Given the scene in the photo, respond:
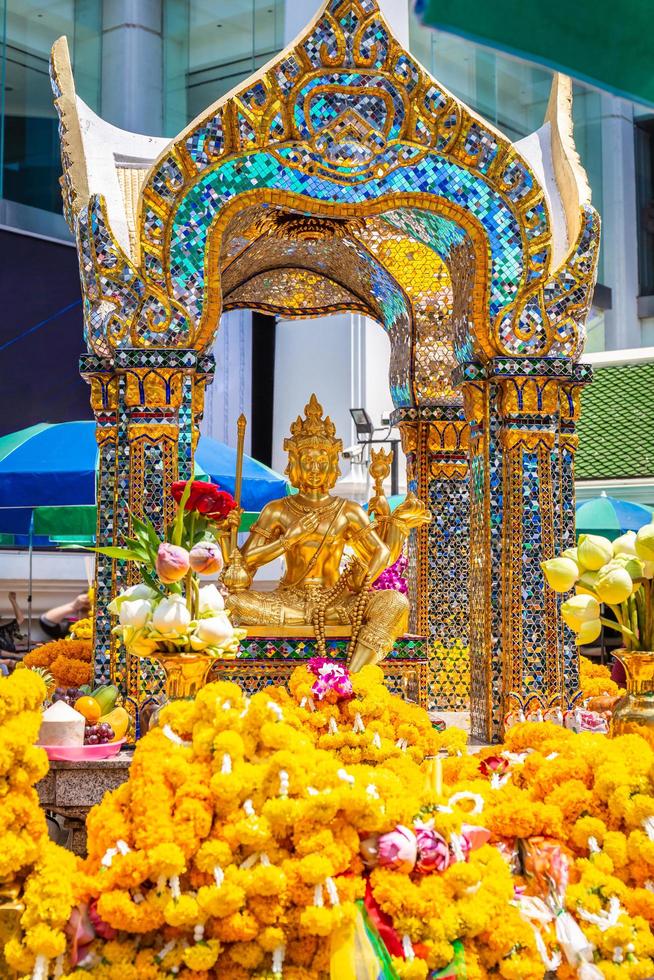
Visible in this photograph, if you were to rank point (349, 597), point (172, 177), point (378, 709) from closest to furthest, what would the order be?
point (378, 709) → point (172, 177) → point (349, 597)

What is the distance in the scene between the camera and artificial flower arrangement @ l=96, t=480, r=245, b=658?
4.11m

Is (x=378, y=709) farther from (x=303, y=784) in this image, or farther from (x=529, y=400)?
(x=529, y=400)

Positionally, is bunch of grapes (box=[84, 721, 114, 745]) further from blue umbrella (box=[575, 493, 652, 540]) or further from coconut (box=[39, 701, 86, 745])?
blue umbrella (box=[575, 493, 652, 540])

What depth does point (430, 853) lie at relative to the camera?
3.06 m

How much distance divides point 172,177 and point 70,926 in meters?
3.96

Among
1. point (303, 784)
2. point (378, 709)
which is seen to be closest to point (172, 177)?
point (378, 709)

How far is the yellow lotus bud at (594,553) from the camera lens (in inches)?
163

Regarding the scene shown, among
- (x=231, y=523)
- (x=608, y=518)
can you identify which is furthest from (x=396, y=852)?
(x=608, y=518)

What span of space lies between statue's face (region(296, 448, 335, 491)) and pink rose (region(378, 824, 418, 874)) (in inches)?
143

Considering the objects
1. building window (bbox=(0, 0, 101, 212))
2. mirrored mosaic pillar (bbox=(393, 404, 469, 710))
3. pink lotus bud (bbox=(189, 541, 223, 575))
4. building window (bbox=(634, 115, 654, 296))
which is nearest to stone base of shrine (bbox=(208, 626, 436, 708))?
mirrored mosaic pillar (bbox=(393, 404, 469, 710))

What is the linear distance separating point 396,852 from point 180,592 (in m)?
1.64

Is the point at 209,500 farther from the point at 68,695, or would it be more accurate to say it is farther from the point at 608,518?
the point at 608,518

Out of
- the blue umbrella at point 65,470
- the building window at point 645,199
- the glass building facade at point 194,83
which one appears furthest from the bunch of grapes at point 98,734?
the building window at point 645,199

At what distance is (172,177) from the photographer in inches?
229
